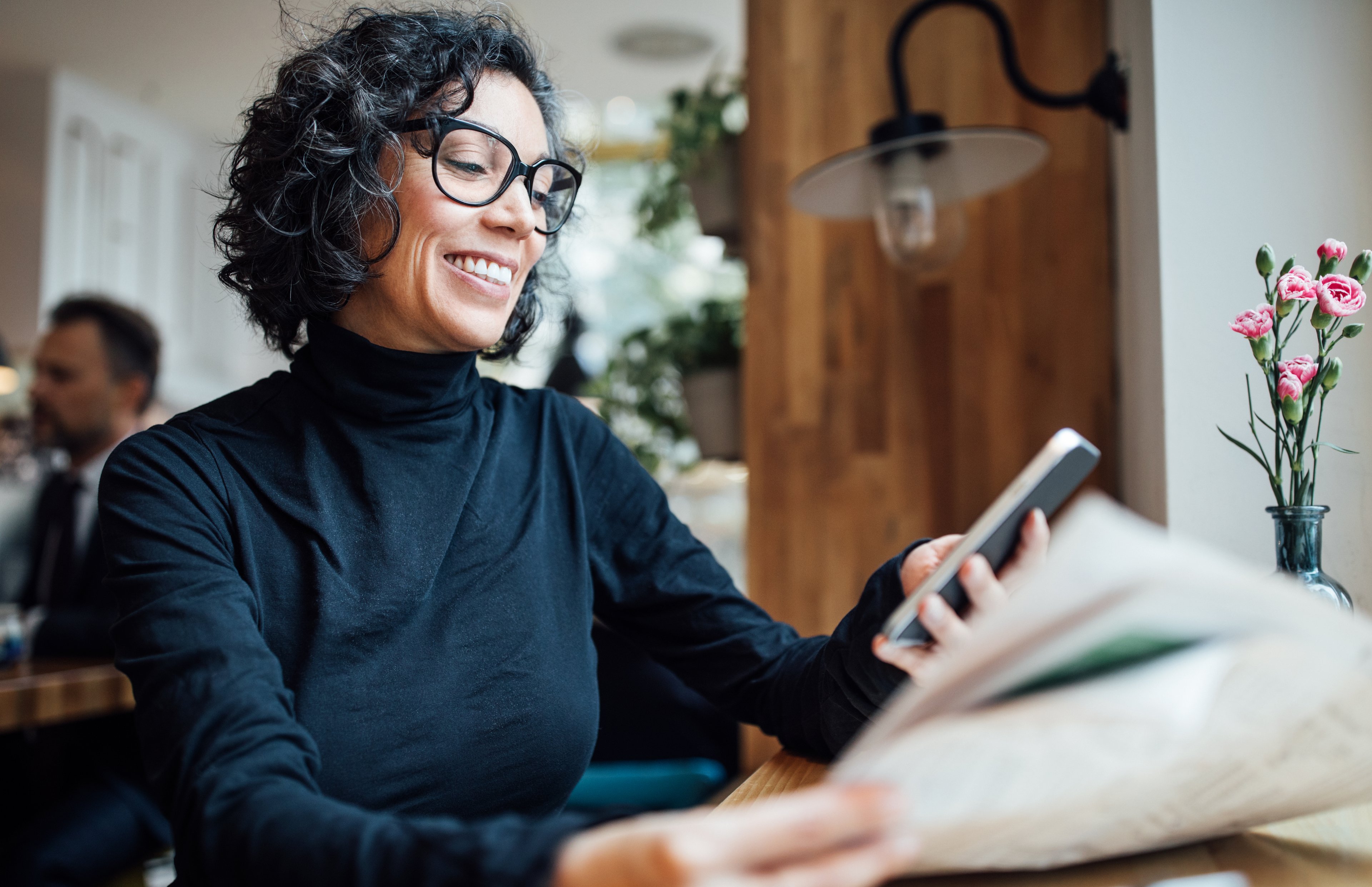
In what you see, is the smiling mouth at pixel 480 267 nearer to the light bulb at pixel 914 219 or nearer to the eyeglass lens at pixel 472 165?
the eyeglass lens at pixel 472 165

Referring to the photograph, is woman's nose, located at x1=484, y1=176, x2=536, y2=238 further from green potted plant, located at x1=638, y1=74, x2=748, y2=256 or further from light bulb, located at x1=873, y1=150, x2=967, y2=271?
green potted plant, located at x1=638, y1=74, x2=748, y2=256

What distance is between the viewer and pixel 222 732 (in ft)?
1.84

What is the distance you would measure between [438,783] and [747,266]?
1.45m

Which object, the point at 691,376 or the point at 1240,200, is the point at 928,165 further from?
the point at 691,376

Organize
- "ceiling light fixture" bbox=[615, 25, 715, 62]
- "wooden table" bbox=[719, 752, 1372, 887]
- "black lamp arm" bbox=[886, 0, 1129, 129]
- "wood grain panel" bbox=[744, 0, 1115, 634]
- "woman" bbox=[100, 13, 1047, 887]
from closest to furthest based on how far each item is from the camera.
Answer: "wooden table" bbox=[719, 752, 1372, 887]
"woman" bbox=[100, 13, 1047, 887]
"black lamp arm" bbox=[886, 0, 1129, 129]
"wood grain panel" bbox=[744, 0, 1115, 634]
"ceiling light fixture" bbox=[615, 25, 715, 62]

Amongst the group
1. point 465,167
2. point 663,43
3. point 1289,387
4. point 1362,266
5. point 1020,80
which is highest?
point 663,43

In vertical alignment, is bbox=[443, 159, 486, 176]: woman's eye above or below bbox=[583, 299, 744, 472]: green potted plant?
above

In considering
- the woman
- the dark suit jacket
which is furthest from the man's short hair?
the woman

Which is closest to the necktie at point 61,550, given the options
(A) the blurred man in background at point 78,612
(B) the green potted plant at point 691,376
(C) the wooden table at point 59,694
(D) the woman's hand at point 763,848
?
(A) the blurred man in background at point 78,612

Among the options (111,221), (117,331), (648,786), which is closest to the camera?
(648,786)

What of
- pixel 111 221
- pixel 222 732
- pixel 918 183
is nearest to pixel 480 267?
pixel 222 732

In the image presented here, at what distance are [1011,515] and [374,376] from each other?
60 cm

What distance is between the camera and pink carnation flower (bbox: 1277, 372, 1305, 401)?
0.87 m

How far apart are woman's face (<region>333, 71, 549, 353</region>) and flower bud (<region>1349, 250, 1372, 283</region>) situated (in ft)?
2.46
